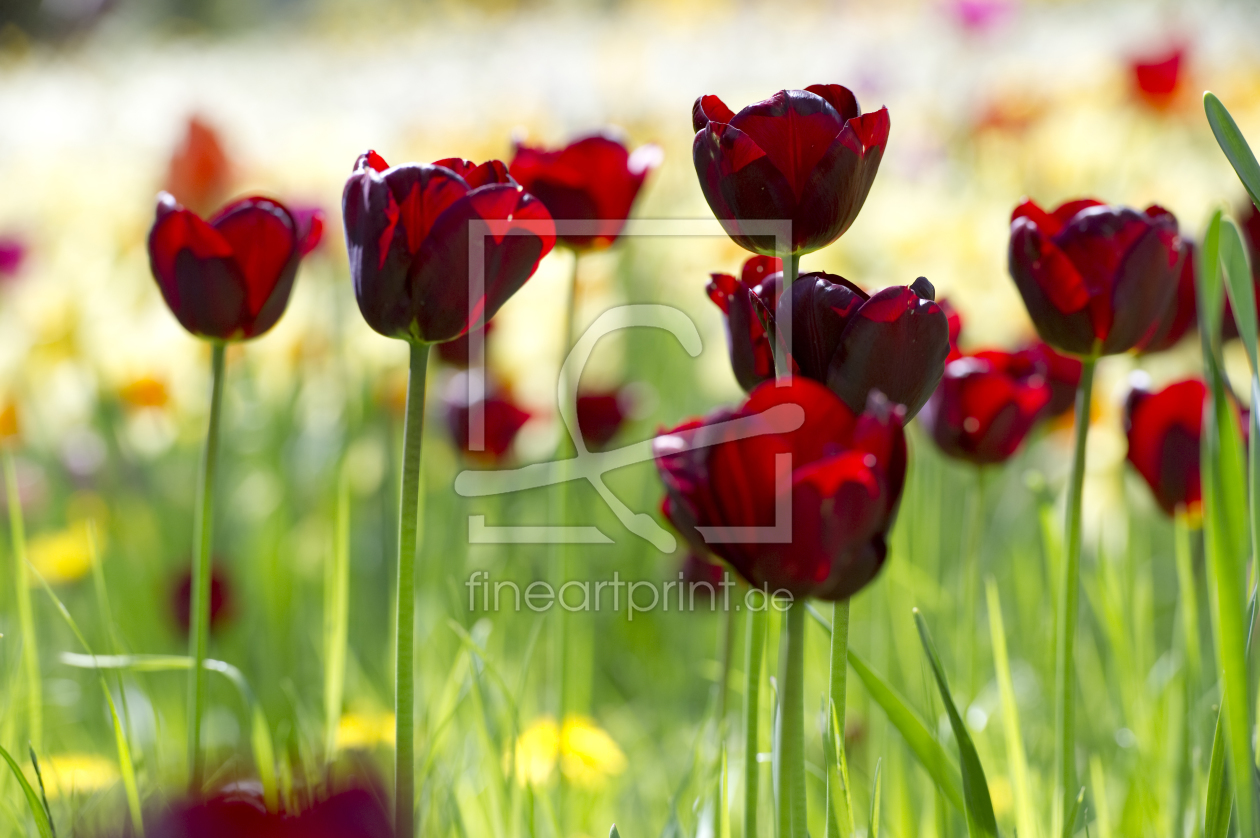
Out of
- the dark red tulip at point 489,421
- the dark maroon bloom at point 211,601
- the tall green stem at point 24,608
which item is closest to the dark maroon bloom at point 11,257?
the dark maroon bloom at point 211,601

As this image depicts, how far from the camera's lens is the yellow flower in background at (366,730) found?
69 centimetres

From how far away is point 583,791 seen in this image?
0.71 m

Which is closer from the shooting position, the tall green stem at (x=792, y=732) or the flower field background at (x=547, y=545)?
the tall green stem at (x=792, y=732)

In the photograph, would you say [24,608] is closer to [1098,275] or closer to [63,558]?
[1098,275]

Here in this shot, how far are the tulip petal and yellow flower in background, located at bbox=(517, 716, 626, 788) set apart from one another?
0.35 metres

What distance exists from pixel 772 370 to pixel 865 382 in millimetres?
61

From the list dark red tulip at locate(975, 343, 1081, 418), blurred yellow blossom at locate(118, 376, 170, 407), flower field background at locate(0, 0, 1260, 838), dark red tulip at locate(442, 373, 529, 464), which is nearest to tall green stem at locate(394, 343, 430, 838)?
flower field background at locate(0, 0, 1260, 838)

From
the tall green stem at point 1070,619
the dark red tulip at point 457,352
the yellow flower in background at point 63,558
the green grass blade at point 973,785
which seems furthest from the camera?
the yellow flower in background at point 63,558

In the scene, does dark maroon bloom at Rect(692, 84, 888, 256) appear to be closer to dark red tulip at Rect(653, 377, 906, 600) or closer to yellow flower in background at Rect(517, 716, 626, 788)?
dark red tulip at Rect(653, 377, 906, 600)

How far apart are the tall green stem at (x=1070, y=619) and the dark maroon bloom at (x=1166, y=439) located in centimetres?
16

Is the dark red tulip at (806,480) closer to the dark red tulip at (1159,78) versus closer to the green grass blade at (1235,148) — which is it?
the green grass blade at (1235,148)

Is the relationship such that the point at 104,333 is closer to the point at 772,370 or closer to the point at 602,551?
the point at 602,551

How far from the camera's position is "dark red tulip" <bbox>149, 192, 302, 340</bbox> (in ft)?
1.72

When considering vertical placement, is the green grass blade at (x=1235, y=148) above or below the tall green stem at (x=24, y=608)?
above
